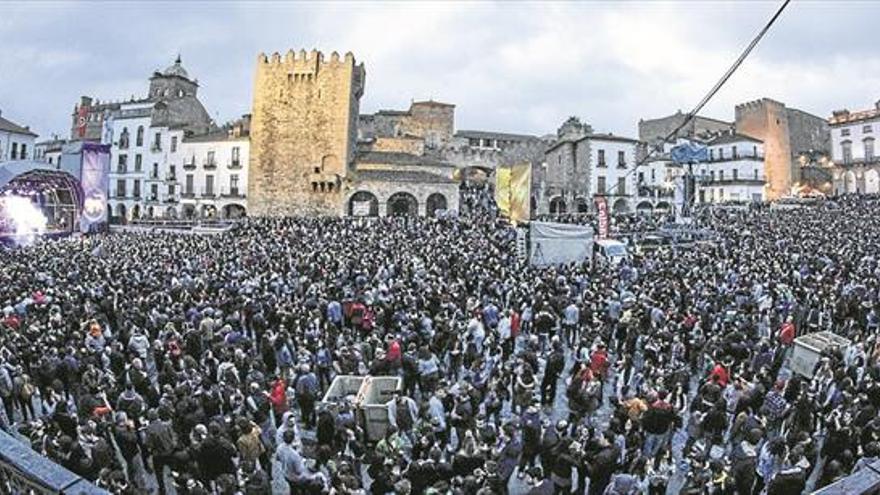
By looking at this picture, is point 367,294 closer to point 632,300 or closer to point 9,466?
point 632,300

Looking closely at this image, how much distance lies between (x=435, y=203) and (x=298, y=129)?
40.0ft

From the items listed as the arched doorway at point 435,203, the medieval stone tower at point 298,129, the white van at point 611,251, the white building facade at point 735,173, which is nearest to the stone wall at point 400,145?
the medieval stone tower at point 298,129

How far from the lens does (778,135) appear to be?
64.8 meters

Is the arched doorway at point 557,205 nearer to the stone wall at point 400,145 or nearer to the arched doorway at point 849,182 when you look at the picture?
the stone wall at point 400,145

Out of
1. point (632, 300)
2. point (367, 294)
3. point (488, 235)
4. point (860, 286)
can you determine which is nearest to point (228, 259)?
point (367, 294)

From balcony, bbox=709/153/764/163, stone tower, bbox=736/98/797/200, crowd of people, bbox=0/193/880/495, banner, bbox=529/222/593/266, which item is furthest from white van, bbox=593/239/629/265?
stone tower, bbox=736/98/797/200

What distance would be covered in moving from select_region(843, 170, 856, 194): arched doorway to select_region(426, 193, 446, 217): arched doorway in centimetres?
3470

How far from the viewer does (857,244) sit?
87.6ft

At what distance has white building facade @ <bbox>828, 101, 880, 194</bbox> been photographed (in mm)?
56062

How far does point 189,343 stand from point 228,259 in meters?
13.9

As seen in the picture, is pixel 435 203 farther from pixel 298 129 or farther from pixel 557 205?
pixel 557 205

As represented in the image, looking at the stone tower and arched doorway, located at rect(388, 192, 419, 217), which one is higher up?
Answer: the stone tower

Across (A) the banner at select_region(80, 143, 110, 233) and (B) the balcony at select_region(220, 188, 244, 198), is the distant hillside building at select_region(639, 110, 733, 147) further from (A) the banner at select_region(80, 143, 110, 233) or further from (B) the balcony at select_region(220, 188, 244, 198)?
(A) the banner at select_region(80, 143, 110, 233)

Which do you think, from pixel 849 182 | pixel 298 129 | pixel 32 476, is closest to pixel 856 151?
pixel 849 182
